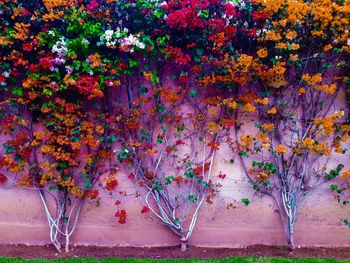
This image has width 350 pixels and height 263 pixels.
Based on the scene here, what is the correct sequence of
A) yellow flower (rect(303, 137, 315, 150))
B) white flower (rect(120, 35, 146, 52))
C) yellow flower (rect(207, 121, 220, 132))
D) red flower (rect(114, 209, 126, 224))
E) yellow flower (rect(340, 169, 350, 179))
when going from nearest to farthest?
white flower (rect(120, 35, 146, 52)), yellow flower (rect(303, 137, 315, 150)), yellow flower (rect(340, 169, 350, 179)), yellow flower (rect(207, 121, 220, 132)), red flower (rect(114, 209, 126, 224))

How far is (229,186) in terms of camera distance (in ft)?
18.3

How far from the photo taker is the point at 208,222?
5590 millimetres

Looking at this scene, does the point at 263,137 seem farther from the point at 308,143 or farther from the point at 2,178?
the point at 2,178

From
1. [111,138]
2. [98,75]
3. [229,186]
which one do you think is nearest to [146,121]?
[111,138]

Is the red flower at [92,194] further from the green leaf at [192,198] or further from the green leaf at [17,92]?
the green leaf at [17,92]

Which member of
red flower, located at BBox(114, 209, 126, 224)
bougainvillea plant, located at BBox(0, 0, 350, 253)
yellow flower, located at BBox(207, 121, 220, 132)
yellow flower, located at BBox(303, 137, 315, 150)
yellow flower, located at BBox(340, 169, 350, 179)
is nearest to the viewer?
bougainvillea plant, located at BBox(0, 0, 350, 253)

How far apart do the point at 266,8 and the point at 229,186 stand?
7.91 feet

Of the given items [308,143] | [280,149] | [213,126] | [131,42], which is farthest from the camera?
[213,126]

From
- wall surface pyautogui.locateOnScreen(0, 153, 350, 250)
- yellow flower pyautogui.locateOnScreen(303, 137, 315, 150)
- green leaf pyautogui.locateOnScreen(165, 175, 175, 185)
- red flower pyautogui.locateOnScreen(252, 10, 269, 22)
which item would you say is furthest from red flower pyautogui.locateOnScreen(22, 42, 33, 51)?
yellow flower pyautogui.locateOnScreen(303, 137, 315, 150)

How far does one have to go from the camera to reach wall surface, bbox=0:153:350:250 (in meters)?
5.55

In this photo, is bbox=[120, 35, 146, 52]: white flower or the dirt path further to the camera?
the dirt path

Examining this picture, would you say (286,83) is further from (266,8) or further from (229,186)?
(229,186)

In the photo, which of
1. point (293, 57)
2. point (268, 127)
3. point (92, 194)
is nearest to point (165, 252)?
point (92, 194)

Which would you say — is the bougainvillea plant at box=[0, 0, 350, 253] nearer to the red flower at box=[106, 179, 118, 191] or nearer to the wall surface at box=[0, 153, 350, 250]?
the red flower at box=[106, 179, 118, 191]
